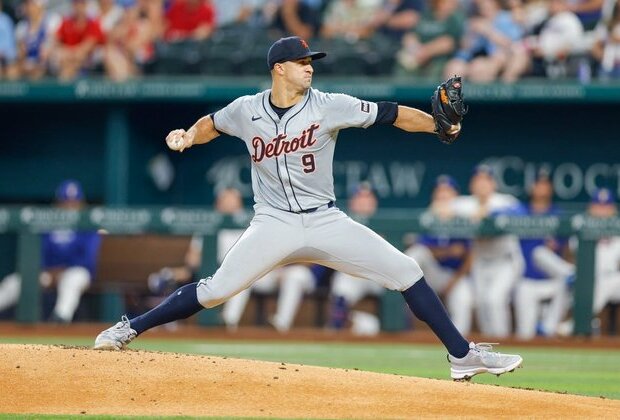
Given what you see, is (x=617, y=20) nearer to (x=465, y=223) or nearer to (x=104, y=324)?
(x=465, y=223)

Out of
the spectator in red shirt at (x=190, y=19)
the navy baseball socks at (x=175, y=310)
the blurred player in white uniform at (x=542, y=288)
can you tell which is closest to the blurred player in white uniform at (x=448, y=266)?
the blurred player in white uniform at (x=542, y=288)

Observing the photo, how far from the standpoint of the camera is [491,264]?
12.1 m

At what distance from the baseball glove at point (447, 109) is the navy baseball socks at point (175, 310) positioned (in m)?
1.48

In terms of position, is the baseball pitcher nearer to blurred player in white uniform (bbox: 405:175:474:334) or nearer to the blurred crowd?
blurred player in white uniform (bbox: 405:175:474:334)

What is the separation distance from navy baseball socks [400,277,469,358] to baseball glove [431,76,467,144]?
76cm

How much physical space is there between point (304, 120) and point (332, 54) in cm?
713

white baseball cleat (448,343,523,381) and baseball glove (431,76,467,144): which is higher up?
baseball glove (431,76,467,144)

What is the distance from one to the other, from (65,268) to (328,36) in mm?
3843

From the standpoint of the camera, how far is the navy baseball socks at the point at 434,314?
21.1ft

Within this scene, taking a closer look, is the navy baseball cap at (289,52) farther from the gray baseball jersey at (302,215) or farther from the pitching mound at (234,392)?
the pitching mound at (234,392)

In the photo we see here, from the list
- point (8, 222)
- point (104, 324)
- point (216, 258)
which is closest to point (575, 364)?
point (216, 258)

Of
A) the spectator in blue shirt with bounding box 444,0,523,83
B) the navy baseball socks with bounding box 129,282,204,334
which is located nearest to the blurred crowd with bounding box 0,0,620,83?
the spectator in blue shirt with bounding box 444,0,523,83

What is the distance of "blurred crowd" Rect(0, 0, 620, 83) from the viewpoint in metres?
13.1

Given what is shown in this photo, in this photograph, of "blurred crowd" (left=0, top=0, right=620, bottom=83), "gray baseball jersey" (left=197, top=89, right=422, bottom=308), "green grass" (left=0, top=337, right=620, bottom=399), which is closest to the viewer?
"gray baseball jersey" (left=197, top=89, right=422, bottom=308)
